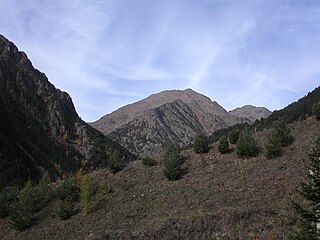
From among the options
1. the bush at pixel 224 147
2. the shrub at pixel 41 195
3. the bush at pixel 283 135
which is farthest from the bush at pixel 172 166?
the shrub at pixel 41 195

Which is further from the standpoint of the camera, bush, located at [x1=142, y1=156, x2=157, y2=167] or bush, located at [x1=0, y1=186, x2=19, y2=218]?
bush, located at [x1=142, y1=156, x2=157, y2=167]

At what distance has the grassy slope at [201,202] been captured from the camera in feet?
83.9

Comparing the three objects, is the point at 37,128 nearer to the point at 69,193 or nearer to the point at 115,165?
the point at 115,165

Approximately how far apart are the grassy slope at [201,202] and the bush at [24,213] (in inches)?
30.5

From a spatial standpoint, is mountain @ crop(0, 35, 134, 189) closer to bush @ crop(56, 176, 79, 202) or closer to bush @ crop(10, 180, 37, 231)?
bush @ crop(56, 176, 79, 202)

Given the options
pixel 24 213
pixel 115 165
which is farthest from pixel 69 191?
pixel 115 165

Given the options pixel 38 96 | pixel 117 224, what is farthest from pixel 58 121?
pixel 117 224

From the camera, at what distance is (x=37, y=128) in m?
146

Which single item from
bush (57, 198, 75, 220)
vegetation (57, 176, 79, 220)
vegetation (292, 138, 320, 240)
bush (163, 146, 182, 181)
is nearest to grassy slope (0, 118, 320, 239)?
bush (57, 198, 75, 220)

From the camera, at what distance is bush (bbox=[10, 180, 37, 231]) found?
33672mm

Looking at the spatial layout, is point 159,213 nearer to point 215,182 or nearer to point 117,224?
point 117,224

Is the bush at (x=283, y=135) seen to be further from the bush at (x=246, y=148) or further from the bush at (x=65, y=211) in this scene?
the bush at (x=65, y=211)

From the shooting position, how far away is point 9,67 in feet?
529

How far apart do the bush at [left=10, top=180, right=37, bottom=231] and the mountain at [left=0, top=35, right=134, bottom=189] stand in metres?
64.0
